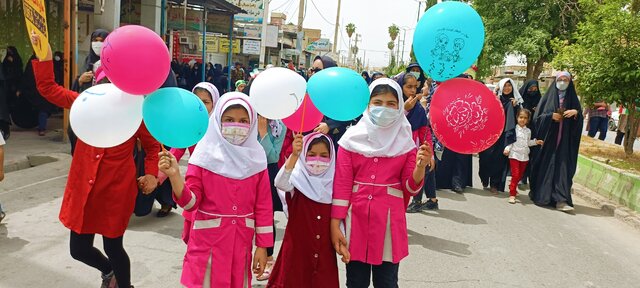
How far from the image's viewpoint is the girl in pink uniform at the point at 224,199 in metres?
2.43

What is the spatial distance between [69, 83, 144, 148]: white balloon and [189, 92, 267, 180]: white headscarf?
14.6 inches

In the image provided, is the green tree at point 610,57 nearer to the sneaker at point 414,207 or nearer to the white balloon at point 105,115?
the sneaker at point 414,207

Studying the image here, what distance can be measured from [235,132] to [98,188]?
0.90 m

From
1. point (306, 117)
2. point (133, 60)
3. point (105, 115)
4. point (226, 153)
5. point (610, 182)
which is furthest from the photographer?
point (610, 182)

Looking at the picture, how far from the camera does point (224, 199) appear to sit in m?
2.45

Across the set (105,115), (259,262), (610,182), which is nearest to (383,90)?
(259,262)

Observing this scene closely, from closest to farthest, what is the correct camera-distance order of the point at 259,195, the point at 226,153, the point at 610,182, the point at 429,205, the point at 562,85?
the point at 226,153 < the point at 259,195 < the point at 429,205 < the point at 562,85 < the point at 610,182

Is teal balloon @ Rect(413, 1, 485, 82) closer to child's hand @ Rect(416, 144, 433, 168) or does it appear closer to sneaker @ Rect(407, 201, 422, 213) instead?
child's hand @ Rect(416, 144, 433, 168)

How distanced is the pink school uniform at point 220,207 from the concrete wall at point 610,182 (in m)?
6.04

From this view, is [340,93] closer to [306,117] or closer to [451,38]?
[306,117]

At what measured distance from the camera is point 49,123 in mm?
10750

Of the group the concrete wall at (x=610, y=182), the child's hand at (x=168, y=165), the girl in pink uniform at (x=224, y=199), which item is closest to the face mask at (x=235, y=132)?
the girl in pink uniform at (x=224, y=199)

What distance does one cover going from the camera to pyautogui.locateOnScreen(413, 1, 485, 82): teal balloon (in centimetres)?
265

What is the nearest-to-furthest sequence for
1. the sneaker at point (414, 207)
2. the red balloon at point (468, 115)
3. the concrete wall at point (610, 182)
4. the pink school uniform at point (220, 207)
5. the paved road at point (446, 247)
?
the pink school uniform at point (220, 207) → the red balloon at point (468, 115) → the paved road at point (446, 247) → the sneaker at point (414, 207) → the concrete wall at point (610, 182)
